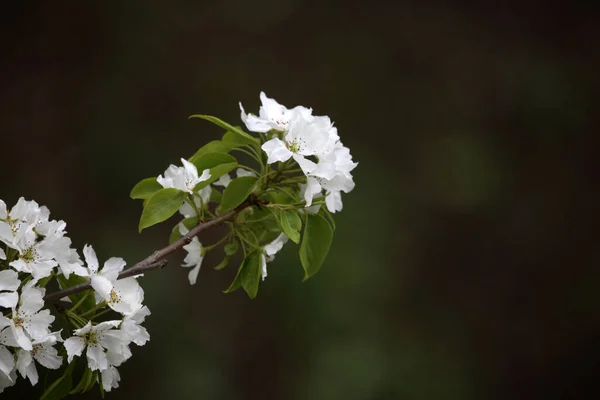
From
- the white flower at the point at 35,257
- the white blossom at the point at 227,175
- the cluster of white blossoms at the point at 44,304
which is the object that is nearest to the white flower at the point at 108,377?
the cluster of white blossoms at the point at 44,304

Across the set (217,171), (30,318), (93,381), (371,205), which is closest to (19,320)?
(30,318)

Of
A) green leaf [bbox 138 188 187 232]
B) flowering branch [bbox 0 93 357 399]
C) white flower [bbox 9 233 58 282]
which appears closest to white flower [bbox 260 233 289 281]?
flowering branch [bbox 0 93 357 399]

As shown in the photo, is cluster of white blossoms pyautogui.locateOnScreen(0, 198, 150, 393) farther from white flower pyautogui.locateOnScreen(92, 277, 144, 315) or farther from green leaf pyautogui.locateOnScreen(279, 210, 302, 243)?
green leaf pyautogui.locateOnScreen(279, 210, 302, 243)

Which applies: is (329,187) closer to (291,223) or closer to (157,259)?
(291,223)

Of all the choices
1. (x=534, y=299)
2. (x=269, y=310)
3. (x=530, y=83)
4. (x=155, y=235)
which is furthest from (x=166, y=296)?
(x=530, y=83)

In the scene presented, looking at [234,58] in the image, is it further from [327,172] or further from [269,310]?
[327,172]
